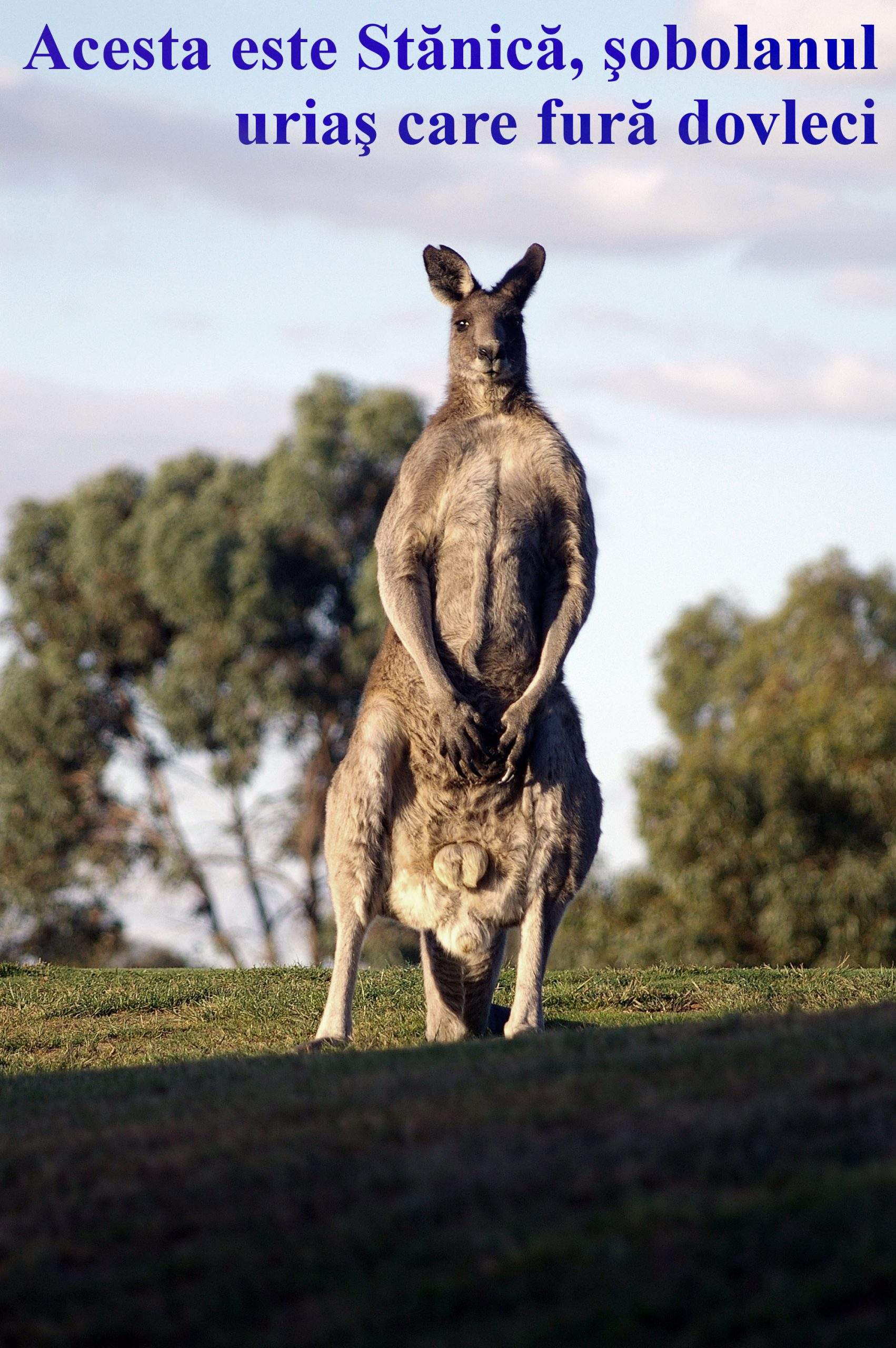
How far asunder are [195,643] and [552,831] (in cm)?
2409

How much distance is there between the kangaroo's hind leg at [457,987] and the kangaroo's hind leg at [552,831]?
0.35 metres

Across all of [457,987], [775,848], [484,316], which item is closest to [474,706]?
[457,987]

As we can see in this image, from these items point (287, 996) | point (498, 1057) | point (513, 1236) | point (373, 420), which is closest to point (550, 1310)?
point (513, 1236)

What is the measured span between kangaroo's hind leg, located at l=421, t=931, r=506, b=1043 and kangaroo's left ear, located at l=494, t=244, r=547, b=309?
3373 millimetres

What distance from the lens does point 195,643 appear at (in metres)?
32.3

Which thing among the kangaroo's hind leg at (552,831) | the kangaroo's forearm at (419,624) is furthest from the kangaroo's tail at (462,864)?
the kangaroo's forearm at (419,624)

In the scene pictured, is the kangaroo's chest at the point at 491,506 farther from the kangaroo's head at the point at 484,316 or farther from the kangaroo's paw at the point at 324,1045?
the kangaroo's paw at the point at 324,1045

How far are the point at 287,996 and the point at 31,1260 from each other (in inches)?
249

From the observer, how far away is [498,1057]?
21.4 feet

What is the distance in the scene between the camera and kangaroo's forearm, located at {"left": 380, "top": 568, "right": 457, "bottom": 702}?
29.1 ft

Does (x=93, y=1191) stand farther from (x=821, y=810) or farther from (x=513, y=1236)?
(x=821, y=810)

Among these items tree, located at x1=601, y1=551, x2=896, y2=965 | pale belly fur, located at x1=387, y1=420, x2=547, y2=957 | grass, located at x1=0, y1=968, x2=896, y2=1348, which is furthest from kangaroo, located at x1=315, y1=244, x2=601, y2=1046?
tree, located at x1=601, y1=551, x2=896, y2=965

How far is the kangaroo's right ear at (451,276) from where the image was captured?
31.8 feet

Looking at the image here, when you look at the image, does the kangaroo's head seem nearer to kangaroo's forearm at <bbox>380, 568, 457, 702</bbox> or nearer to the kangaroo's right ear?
the kangaroo's right ear
